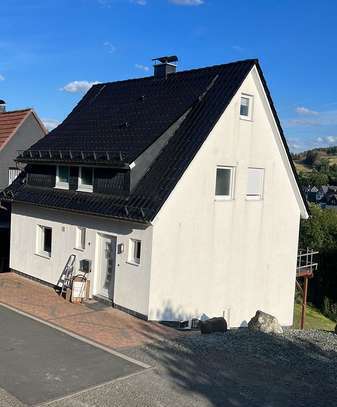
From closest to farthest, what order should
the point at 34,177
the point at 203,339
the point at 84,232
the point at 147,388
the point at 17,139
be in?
the point at 147,388 → the point at 203,339 → the point at 84,232 → the point at 34,177 → the point at 17,139

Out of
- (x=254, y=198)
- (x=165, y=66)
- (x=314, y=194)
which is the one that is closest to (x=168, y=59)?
(x=165, y=66)

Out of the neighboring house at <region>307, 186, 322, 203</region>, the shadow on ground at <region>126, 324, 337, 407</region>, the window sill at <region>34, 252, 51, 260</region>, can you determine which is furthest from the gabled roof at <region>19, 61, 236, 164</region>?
the neighboring house at <region>307, 186, 322, 203</region>

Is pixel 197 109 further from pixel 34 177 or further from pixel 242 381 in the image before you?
pixel 242 381

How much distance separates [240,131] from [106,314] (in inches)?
293

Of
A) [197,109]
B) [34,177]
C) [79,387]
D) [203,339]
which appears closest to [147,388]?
[79,387]

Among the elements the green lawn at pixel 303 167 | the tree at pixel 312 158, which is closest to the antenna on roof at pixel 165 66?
the green lawn at pixel 303 167

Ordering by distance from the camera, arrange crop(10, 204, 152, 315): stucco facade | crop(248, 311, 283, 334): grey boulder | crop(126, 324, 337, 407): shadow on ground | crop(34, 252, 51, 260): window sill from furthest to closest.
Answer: crop(34, 252, 51, 260): window sill, crop(10, 204, 152, 315): stucco facade, crop(248, 311, 283, 334): grey boulder, crop(126, 324, 337, 407): shadow on ground

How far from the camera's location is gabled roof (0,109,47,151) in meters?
29.1

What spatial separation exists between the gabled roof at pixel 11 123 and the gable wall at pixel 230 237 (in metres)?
16.2

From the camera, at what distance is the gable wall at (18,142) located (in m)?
29.0

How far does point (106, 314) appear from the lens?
14.7m

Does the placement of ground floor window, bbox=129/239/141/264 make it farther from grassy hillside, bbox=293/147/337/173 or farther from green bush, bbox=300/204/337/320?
grassy hillside, bbox=293/147/337/173

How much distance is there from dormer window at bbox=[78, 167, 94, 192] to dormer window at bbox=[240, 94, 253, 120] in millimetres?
5433

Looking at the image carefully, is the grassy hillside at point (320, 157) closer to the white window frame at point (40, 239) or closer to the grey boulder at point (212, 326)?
the white window frame at point (40, 239)
